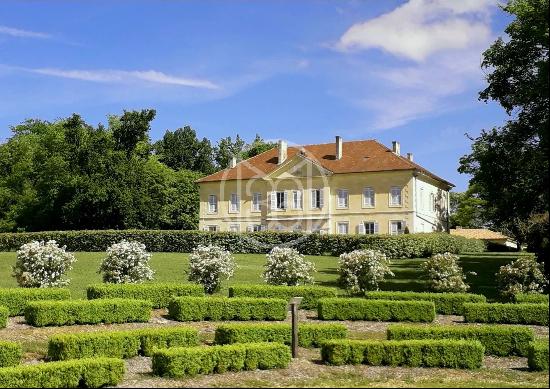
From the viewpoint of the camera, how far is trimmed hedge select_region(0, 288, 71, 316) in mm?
18312

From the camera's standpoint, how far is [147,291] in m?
20.1

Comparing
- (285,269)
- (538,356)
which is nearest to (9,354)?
(538,356)

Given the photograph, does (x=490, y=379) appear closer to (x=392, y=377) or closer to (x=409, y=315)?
(x=392, y=377)

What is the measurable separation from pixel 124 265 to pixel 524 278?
1314cm

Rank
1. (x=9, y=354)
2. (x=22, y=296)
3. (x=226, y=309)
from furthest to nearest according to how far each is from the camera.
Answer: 1. (x=226, y=309)
2. (x=22, y=296)
3. (x=9, y=354)

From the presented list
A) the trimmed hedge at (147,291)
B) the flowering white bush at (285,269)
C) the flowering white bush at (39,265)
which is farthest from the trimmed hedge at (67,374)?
the flowering white bush at (285,269)

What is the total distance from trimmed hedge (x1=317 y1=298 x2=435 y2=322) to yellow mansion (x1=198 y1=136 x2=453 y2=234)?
97.9 ft

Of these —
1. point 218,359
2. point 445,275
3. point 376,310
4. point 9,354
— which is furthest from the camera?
point 445,275

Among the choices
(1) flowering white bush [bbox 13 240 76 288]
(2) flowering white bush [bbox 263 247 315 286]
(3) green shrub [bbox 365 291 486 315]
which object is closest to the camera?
(3) green shrub [bbox 365 291 486 315]

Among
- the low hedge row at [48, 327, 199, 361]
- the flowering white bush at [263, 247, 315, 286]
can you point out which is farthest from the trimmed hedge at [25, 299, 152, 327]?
the flowering white bush at [263, 247, 315, 286]

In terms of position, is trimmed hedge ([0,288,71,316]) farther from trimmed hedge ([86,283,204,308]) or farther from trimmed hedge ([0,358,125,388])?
trimmed hedge ([0,358,125,388])

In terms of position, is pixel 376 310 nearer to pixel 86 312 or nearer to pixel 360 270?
pixel 360 270

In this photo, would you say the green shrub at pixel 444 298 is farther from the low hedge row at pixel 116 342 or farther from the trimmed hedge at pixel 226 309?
the low hedge row at pixel 116 342

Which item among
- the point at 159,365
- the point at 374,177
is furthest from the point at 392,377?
the point at 374,177
